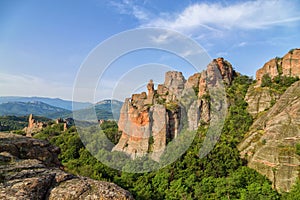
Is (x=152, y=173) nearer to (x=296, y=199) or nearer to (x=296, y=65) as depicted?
(x=296, y=199)

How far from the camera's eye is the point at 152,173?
29750mm

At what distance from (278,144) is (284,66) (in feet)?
96.2

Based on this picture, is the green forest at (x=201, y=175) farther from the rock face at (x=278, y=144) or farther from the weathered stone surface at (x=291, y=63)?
the weathered stone surface at (x=291, y=63)

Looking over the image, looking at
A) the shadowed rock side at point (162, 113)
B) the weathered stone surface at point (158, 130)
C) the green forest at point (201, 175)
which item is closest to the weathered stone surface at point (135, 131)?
the shadowed rock side at point (162, 113)

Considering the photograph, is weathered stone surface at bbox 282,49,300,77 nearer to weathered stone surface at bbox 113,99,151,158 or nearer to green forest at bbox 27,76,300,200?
green forest at bbox 27,76,300,200

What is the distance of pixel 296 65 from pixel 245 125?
827 inches

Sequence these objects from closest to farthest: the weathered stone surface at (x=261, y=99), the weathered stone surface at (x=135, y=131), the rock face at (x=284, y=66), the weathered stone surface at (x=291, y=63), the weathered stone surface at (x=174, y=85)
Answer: the weathered stone surface at (x=135, y=131) → the weathered stone surface at (x=261, y=99) → the weathered stone surface at (x=174, y=85) → the weathered stone surface at (x=291, y=63) → the rock face at (x=284, y=66)

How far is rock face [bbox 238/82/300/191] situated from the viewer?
82.7ft

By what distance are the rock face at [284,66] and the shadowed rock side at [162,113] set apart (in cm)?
1019

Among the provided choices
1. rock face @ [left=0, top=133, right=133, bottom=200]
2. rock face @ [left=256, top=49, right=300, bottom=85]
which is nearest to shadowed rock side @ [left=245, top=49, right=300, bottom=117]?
rock face @ [left=256, top=49, right=300, bottom=85]

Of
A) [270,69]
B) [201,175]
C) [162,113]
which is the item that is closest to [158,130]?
[162,113]

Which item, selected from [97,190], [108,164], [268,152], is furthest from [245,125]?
[97,190]

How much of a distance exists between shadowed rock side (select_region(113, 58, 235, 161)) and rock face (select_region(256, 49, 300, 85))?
33.4 feet

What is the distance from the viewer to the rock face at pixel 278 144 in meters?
25.2
